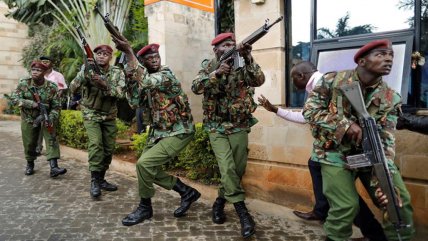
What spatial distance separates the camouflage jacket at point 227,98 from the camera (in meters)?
3.66

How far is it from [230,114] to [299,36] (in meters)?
1.49

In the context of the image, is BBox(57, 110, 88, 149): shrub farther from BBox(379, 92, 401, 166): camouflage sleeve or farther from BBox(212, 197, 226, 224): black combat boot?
BBox(379, 92, 401, 166): camouflage sleeve

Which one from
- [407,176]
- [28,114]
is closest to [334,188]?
[407,176]

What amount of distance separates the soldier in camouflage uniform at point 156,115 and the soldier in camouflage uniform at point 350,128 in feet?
5.16

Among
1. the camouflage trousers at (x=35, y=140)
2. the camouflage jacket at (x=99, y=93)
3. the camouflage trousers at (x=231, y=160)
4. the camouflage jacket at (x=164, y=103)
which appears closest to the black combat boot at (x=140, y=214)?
the camouflage jacket at (x=164, y=103)

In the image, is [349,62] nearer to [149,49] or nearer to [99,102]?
[149,49]

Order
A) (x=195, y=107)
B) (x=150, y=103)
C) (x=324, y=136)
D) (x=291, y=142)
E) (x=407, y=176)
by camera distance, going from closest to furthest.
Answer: (x=324, y=136) → (x=407, y=176) → (x=150, y=103) → (x=291, y=142) → (x=195, y=107)

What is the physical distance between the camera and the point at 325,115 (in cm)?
271

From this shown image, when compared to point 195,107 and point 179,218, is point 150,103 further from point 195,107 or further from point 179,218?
point 195,107

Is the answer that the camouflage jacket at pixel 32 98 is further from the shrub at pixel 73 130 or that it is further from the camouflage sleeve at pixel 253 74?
the camouflage sleeve at pixel 253 74

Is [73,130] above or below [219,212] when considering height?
above

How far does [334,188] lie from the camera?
2662 millimetres

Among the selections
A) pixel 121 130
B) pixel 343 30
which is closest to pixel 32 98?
pixel 121 130

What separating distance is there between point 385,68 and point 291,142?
1882 millimetres
